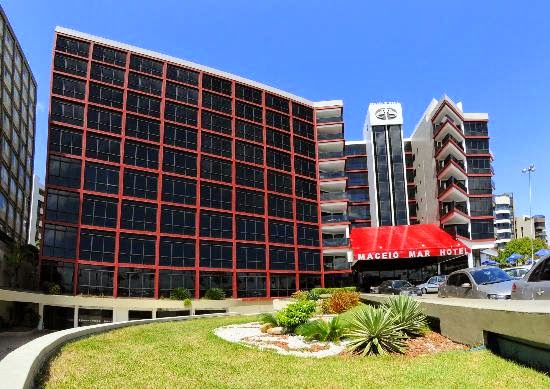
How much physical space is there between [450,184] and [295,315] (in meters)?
50.6

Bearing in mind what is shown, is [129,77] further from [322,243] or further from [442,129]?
[442,129]

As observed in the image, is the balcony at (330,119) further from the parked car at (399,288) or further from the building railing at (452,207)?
the parked car at (399,288)

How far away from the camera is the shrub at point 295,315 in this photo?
18234 millimetres

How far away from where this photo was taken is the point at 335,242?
214 feet

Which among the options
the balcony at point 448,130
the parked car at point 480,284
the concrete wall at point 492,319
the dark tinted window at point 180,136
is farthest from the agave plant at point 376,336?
the balcony at point 448,130

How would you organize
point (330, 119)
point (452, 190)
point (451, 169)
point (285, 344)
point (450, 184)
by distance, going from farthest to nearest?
1. point (330, 119)
2. point (451, 169)
3. point (450, 184)
4. point (452, 190)
5. point (285, 344)

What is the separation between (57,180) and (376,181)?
4623 centimetres

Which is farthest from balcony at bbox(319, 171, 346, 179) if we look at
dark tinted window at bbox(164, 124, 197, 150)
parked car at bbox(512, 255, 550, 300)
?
parked car at bbox(512, 255, 550, 300)

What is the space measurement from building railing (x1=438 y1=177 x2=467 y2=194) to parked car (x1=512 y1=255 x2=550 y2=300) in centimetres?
5408

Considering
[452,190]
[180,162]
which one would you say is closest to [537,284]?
[180,162]

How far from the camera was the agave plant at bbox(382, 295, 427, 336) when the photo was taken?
1374 centimetres

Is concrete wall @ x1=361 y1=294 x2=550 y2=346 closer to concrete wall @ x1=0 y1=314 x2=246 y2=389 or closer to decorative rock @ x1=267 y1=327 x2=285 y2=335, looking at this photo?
decorative rock @ x1=267 y1=327 x2=285 y2=335

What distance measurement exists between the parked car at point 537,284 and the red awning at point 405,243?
42.0 metres

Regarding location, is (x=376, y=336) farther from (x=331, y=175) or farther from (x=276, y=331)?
(x=331, y=175)
